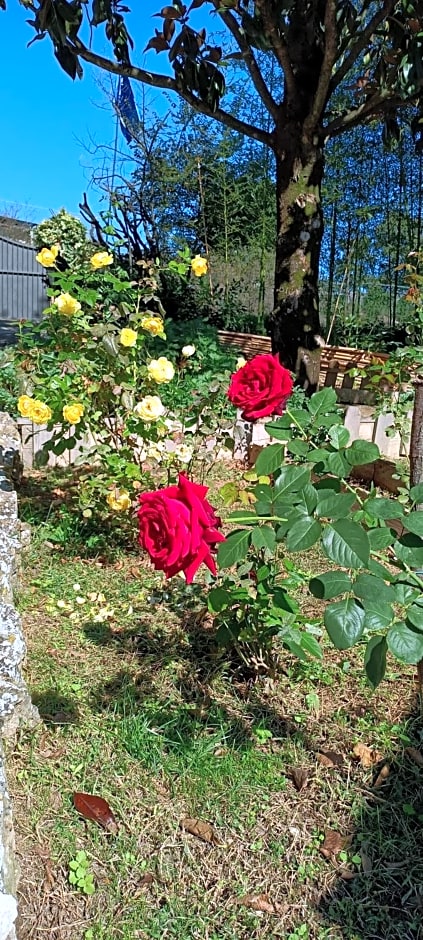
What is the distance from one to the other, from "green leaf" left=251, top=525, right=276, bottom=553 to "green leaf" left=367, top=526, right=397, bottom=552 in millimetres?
144

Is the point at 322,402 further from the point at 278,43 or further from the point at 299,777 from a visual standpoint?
the point at 278,43

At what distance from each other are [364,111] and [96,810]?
3833mm

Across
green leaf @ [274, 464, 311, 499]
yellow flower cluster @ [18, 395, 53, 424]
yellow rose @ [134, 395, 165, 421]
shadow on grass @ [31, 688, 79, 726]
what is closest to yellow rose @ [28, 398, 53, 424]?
yellow flower cluster @ [18, 395, 53, 424]

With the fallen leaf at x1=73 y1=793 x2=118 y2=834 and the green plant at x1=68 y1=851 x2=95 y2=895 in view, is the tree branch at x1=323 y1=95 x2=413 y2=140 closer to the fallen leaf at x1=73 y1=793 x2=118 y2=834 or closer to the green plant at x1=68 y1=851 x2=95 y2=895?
the fallen leaf at x1=73 y1=793 x2=118 y2=834

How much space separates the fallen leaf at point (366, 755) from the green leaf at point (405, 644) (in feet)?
2.03

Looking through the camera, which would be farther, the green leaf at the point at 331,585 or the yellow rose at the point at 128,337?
the yellow rose at the point at 128,337

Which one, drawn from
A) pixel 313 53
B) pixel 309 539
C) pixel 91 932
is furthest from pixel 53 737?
pixel 313 53

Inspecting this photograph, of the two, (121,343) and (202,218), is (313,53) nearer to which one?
(121,343)

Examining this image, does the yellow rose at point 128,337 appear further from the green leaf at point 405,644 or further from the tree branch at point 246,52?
the tree branch at point 246,52

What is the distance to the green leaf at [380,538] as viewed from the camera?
93 centimetres

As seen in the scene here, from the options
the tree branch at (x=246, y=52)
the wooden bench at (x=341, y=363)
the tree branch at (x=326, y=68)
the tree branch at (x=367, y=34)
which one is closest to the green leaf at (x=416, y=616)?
the wooden bench at (x=341, y=363)

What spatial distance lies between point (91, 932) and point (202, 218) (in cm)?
701

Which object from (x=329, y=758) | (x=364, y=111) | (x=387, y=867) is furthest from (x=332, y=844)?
(x=364, y=111)

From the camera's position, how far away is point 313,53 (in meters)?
3.57
